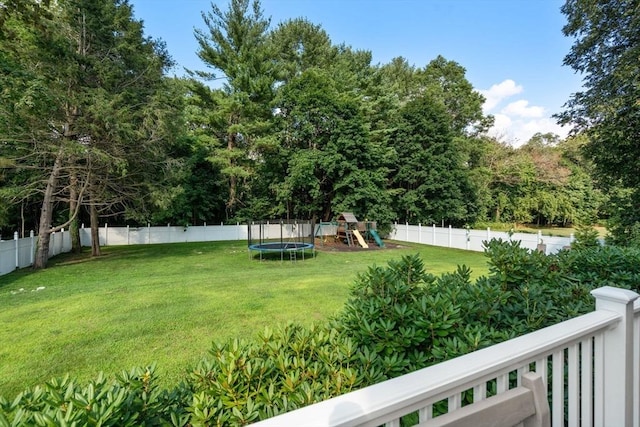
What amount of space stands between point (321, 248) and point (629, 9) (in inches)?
518

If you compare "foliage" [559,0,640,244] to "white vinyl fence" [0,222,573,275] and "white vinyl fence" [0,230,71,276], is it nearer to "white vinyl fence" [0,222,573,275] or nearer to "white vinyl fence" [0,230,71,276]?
"white vinyl fence" [0,222,573,275]

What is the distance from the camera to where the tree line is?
1055 cm

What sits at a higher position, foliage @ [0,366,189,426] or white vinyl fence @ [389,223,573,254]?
foliage @ [0,366,189,426]

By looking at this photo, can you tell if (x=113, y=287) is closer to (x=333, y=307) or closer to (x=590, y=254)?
(x=333, y=307)

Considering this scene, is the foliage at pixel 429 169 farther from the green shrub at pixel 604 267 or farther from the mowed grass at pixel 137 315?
the green shrub at pixel 604 267

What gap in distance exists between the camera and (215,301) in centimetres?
601

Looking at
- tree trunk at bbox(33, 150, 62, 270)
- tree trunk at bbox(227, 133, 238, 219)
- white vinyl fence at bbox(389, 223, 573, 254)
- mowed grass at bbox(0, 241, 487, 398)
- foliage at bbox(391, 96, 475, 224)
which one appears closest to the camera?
mowed grass at bbox(0, 241, 487, 398)

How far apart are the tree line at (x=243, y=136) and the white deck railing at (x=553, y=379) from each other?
10.1 meters

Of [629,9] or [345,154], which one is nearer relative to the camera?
[629,9]

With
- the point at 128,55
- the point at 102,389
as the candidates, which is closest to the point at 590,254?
the point at 102,389

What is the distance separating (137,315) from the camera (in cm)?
526

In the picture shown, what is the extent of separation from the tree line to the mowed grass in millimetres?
4344

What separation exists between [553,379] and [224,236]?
20391mm

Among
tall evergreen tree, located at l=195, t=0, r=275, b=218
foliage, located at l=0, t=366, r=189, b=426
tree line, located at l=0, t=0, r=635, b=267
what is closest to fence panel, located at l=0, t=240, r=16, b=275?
tree line, located at l=0, t=0, r=635, b=267
